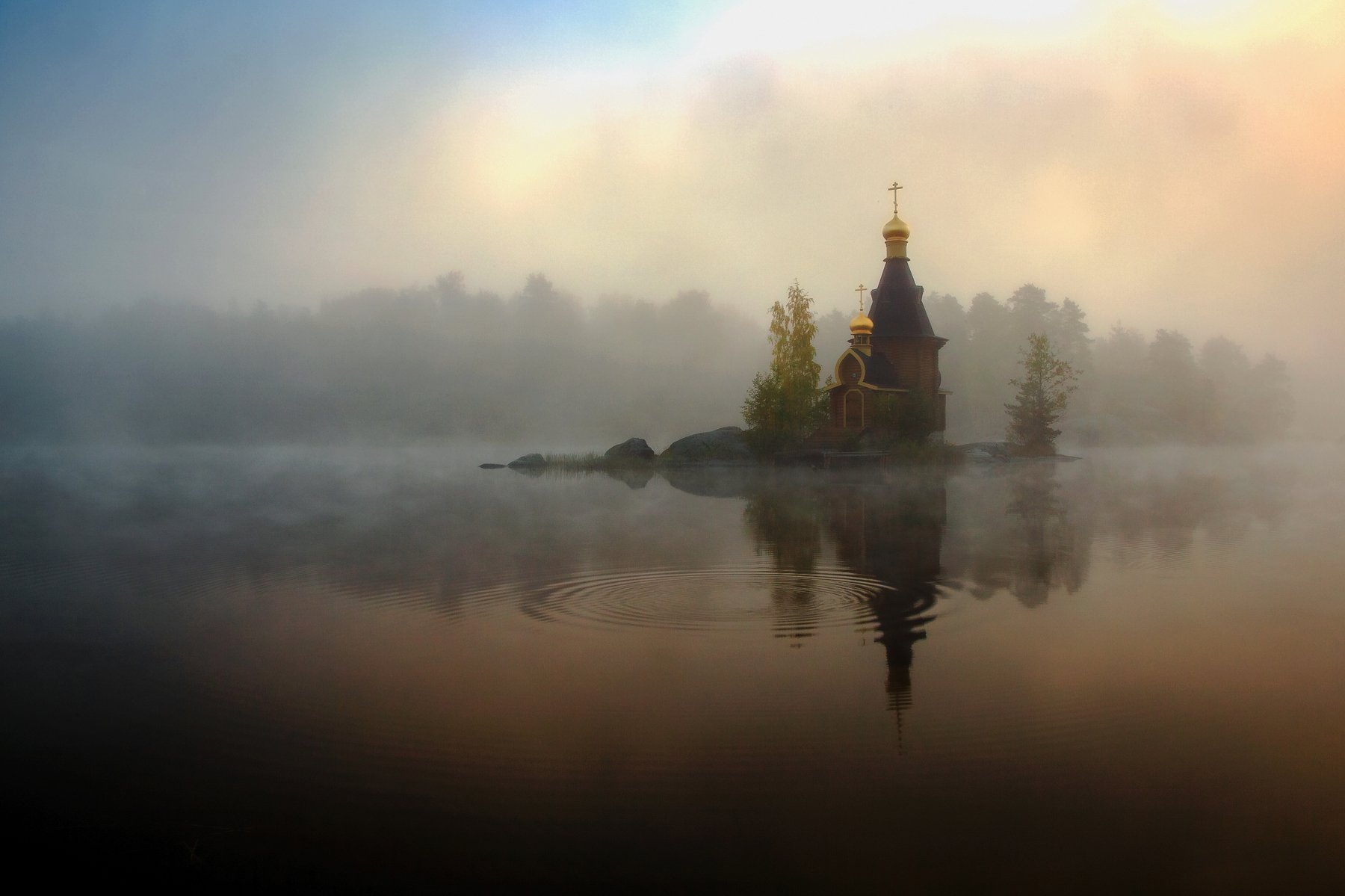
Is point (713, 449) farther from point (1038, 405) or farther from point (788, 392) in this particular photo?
point (1038, 405)

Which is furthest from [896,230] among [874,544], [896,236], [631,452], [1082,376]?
[1082,376]

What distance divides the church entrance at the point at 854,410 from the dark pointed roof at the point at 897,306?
3.86 m

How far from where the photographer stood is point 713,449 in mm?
44469

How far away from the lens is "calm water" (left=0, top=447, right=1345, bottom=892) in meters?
4.14

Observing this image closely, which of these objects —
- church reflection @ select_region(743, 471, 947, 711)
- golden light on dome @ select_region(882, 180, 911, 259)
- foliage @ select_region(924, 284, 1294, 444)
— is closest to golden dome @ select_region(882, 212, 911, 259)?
golden light on dome @ select_region(882, 180, 911, 259)

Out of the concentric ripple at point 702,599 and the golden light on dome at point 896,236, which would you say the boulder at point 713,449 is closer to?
the golden light on dome at point 896,236

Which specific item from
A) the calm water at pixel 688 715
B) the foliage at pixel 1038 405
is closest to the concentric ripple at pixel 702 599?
the calm water at pixel 688 715

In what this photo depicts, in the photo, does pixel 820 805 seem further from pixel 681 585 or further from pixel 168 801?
pixel 681 585

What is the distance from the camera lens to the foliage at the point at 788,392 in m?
41.3

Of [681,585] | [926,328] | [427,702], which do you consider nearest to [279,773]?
[427,702]

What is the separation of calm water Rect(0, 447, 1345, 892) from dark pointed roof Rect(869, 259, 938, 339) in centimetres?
3224

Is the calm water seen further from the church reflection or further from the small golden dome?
the small golden dome

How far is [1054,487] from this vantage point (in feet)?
88.8

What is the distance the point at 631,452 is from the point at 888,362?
13.3 m
